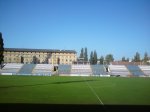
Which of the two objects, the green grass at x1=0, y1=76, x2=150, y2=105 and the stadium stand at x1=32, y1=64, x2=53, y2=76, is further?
the stadium stand at x1=32, y1=64, x2=53, y2=76

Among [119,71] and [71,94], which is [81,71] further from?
[71,94]

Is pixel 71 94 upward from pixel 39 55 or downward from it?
downward

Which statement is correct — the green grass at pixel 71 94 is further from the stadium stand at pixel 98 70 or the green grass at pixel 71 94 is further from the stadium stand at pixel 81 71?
the stadium stand at pixel 98 70

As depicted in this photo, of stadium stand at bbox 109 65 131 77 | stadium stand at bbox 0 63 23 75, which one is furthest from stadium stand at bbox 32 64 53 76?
stadium stand at bbox 109 65 131 77

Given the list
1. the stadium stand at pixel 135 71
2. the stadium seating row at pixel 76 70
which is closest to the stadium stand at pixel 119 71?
the stadium seating row at pixel 76 70

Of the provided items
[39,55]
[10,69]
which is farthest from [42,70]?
[39,55]

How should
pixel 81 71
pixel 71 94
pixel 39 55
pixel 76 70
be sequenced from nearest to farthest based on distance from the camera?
pixel 71 94, pixel 81 71, pixel 76 70, pixel 39 55

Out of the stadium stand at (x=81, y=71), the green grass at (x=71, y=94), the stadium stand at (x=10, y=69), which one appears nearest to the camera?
the green grass at (x=71, y=94)

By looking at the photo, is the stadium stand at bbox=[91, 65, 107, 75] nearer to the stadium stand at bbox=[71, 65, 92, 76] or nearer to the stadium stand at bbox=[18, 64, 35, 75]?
the stadium stand at bbox=[71, 65, 92, 76]

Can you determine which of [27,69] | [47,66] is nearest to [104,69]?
[47,66]

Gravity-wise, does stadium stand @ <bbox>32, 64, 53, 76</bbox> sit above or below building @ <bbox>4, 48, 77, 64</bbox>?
below

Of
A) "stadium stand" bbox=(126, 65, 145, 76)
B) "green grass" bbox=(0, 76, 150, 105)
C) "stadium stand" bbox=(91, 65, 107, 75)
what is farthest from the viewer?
"stadium stand" bbox=(91, 65, 107, 75)
